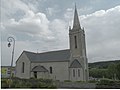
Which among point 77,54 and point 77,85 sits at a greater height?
point 77,54

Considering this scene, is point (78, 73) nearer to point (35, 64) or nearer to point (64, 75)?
point (64, 75)

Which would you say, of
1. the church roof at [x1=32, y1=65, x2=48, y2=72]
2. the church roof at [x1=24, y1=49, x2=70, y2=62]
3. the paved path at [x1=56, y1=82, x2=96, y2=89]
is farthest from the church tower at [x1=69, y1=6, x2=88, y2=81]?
the paved path at [x1=56, y1=82, x2=96, y2=89]

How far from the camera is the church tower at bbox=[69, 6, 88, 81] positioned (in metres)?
27.4

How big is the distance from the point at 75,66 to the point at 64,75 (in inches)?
108

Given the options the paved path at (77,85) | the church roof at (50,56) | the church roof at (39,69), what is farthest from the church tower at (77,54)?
the paved path at (77,85)

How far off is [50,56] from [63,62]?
4.47 m

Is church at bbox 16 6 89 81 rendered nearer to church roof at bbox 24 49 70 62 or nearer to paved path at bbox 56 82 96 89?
church roof at bbox 24 49 70 62

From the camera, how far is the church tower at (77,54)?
27.4 meters

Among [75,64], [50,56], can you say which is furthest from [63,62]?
[50,56]

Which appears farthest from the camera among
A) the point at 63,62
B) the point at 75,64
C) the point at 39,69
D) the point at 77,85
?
the point at 39,69

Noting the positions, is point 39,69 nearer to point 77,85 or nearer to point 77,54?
point 77,54

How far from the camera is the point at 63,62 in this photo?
29.4 m

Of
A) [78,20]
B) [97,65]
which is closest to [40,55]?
[78,20]

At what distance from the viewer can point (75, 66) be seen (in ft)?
91.7
